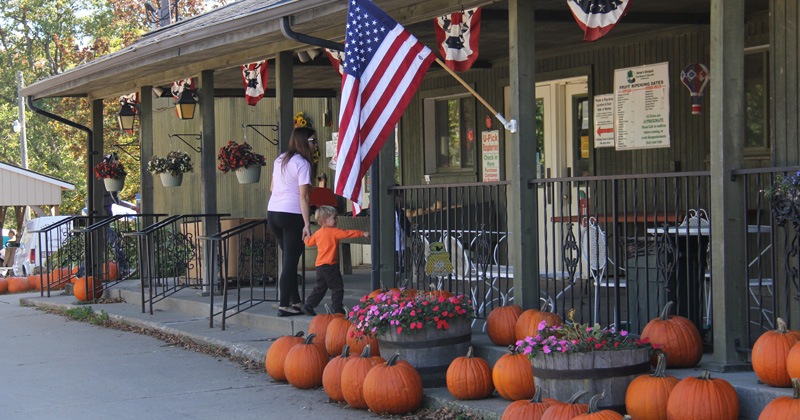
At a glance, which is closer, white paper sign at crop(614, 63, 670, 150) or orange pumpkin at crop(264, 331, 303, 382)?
orange pumpkin at crop(264, 331, 303, 382)

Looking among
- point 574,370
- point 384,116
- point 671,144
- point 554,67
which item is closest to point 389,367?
point 574,370

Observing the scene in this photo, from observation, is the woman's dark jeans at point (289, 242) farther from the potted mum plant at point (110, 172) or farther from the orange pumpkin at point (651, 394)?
the potted mum plant at point (110, 172)

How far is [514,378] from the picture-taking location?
4.95m

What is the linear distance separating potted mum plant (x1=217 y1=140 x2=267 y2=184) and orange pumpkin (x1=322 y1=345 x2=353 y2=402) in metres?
4.59

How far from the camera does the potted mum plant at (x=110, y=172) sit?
1181 cm

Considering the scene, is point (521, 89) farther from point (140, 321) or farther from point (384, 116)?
point (140, 321)

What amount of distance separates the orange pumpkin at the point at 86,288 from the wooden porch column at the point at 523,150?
701 centimetres

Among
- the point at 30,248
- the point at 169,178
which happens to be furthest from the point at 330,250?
the point at 30,248

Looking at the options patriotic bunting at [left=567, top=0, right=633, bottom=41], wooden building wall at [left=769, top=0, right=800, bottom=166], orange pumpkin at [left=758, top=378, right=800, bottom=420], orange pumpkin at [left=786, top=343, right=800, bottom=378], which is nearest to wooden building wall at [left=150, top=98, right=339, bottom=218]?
patriotic bunting at [left=567, top=0, right=633, bottom=41]

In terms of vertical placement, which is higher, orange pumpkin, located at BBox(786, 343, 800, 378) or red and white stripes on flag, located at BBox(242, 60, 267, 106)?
red and white stripes on flag, located at BBox(242, 60, 267, 106)

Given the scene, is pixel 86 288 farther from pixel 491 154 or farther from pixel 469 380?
pixel 469 380

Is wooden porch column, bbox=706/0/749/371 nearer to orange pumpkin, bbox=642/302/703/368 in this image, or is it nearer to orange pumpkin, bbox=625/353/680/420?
orange pumpkin, bbox=642/302/703/368

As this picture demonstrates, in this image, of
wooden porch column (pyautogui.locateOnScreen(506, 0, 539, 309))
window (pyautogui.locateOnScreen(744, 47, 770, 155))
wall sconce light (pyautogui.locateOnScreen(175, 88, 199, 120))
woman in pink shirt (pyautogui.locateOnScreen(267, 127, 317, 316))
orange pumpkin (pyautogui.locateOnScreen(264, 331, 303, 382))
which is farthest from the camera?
wall sconce light (pyautogui.locateOnScreen(175, 88, 199, 120))

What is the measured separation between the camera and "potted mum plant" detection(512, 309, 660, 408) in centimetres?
450
